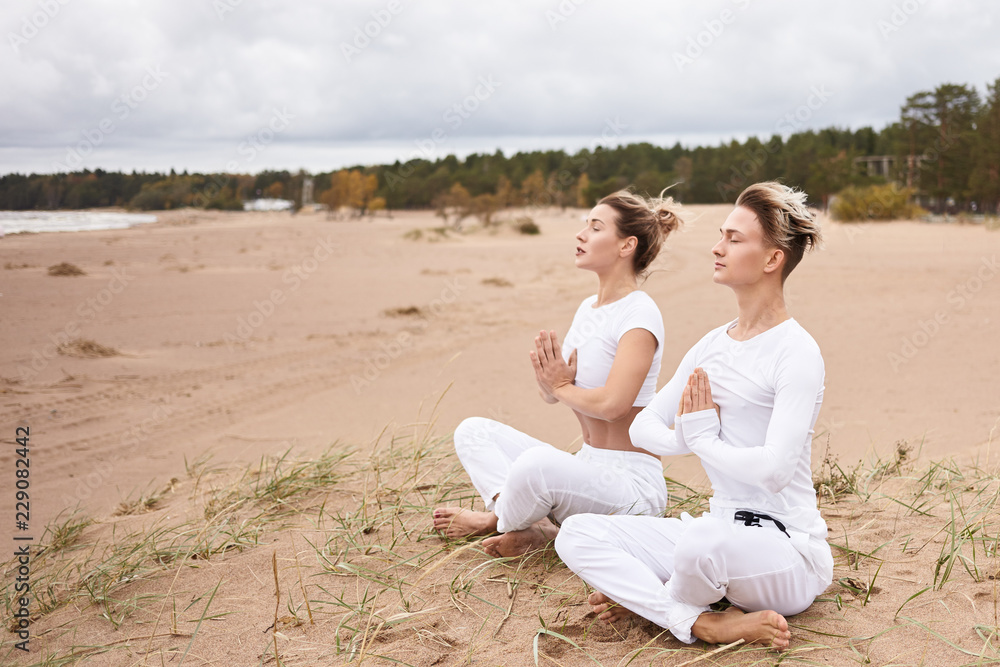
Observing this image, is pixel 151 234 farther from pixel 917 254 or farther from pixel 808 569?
pixel 808 569

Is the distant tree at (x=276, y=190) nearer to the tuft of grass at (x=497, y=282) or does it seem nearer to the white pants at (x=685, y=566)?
the tuft of grass at (x=497, y=282)

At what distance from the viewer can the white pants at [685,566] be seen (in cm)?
238

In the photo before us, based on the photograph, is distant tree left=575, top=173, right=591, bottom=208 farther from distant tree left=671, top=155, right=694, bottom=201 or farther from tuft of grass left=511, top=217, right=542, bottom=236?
tuft of grass left=511, top=217, right=542, bottom=236

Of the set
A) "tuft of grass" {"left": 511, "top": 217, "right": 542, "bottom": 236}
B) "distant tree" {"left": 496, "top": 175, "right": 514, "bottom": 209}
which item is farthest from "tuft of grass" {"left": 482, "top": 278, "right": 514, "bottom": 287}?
"distant tree" {"left": 496, "top": 175, "right": 514, "bottom": 209}

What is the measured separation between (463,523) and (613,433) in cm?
85

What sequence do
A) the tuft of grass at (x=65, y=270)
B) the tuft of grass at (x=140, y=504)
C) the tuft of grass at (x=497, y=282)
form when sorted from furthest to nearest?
1. the tuft of grass at (x=497, y=282)
2. the tuft of grass at (x=65, y=270)
3. the tuft of grass at (x=140, y=504)

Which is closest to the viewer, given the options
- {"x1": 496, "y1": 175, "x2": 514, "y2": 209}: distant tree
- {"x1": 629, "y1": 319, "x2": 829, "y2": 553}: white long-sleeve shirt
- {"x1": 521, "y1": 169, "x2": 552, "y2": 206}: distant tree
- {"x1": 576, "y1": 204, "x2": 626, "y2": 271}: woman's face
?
{"x1": 629, "y1": 319, "x2": 829, "y2": 553}: white long-sleeve shirt

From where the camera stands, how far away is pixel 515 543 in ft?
10.9

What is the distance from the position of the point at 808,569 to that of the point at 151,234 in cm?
2625

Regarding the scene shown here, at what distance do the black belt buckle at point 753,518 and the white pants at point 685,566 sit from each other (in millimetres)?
25

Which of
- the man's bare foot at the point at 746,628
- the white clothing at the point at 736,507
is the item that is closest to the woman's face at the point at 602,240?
the white clothing at the point at 736,507

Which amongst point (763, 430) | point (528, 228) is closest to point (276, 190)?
point (528, 228)

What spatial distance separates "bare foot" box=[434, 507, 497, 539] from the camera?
139 inches

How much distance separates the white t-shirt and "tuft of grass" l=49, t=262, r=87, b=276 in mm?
14110
